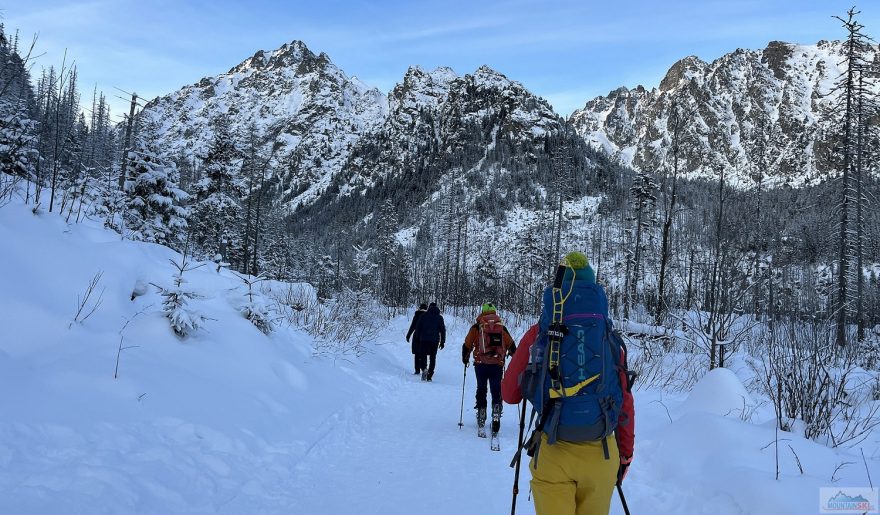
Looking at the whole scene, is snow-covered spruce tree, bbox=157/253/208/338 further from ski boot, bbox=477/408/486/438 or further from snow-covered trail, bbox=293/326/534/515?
ski boot, bbox=477/408/486/438

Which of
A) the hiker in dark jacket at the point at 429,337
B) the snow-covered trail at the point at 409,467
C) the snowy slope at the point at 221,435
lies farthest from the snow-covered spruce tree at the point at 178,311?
the hiker in dark jacket at the point at 429,337

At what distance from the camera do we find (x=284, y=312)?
11.5m

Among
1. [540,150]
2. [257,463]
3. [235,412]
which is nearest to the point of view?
[257,463]

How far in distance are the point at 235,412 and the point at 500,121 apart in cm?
14780

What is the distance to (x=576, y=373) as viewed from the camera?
2582 millimetres

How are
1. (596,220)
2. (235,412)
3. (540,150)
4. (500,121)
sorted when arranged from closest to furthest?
(235,412) → (596,220) → (540,150) → (500,121)

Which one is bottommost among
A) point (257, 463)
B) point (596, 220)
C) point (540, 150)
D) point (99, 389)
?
point (257, 463)

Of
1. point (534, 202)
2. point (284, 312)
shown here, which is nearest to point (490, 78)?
point (534, 202)

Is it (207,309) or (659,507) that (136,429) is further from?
(659,507)

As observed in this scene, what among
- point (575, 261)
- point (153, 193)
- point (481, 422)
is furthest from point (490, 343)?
point (153, 193)

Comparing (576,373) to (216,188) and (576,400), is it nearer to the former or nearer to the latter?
(576,400)

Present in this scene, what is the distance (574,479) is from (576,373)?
0.58 m

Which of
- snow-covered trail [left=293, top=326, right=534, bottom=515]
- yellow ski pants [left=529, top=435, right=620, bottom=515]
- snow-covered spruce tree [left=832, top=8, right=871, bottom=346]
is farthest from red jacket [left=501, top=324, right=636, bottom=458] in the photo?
snow-covered spruce tree [left=832, top=8, right=871, bottom=346]

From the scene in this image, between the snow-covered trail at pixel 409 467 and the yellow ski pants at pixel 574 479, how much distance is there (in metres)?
1.82
